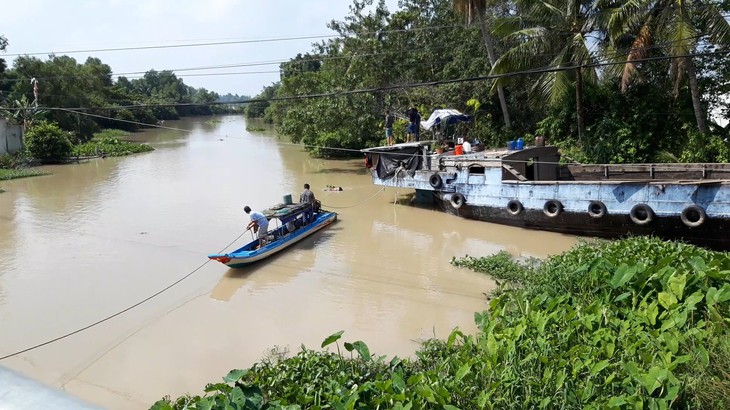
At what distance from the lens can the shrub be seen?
91.9 feet

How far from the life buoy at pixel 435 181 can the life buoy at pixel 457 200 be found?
0.52 meters

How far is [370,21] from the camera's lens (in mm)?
23391

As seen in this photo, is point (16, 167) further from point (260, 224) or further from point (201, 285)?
point (201, 285)

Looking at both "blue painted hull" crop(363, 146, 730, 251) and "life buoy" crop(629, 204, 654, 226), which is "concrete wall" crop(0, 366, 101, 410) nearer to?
"blue painted hull" crop(363, 146, 730, 251)

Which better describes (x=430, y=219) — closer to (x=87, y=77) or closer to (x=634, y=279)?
(x=634, y=279)

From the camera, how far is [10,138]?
2850 centimetres

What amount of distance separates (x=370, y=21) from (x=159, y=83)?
319ft

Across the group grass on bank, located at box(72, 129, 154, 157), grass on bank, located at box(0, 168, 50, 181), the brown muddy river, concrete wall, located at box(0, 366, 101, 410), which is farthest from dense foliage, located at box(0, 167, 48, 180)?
concrete wall, located at box(0, 366, 101, 410)

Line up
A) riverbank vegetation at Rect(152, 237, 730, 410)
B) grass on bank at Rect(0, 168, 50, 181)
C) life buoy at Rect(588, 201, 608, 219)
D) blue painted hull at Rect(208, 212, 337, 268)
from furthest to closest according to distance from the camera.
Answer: grass on bank at Rect(0, 168, 50, 181)
life buoy at Rect(588, 201, 608, 219)
blue painted hull at Rect(208, 212, 337, 268)
riverbank vegetation at Rect(152, 237, 730, 410)

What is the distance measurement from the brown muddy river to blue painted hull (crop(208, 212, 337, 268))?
0.23m

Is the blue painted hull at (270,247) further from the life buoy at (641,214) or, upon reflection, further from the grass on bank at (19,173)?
the grass on bank at (19,173)

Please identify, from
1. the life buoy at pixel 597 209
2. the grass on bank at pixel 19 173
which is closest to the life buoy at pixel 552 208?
the life buoy at pixel 597 209

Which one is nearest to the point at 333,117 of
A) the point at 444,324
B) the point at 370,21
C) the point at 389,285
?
the point at 370,21

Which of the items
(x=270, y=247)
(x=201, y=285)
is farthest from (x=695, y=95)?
(x=201, y=285)
